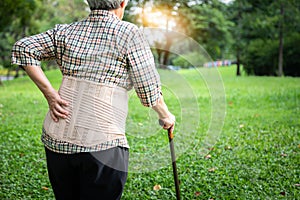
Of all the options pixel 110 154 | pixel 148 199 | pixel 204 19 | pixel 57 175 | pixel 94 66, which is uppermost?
pixel 204 19

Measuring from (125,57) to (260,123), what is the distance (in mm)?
6081

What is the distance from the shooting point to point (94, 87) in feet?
6.11

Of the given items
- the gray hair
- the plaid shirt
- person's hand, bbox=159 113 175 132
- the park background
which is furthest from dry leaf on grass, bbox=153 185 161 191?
the gray hair

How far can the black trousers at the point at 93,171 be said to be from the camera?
6.23 ft

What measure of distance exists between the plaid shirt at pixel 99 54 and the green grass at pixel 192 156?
611mm

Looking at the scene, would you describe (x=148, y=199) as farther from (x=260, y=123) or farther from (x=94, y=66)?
(x=260, y=123)

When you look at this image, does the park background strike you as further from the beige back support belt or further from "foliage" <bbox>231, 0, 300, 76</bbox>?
"foliage" <bbox>231, 0, 300, 76</bbox>

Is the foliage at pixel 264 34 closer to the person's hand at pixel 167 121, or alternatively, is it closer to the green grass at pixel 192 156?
the green grass at pixel 192 156

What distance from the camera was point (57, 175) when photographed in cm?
201

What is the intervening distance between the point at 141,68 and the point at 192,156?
3672mm

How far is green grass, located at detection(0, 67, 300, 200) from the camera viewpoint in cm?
297

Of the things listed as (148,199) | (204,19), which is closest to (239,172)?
(148,199)

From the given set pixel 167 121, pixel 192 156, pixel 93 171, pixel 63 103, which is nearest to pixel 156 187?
pixel 192 156

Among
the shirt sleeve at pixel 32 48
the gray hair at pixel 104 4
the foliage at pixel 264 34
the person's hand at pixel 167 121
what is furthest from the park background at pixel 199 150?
the foliage at pixel 264 34
